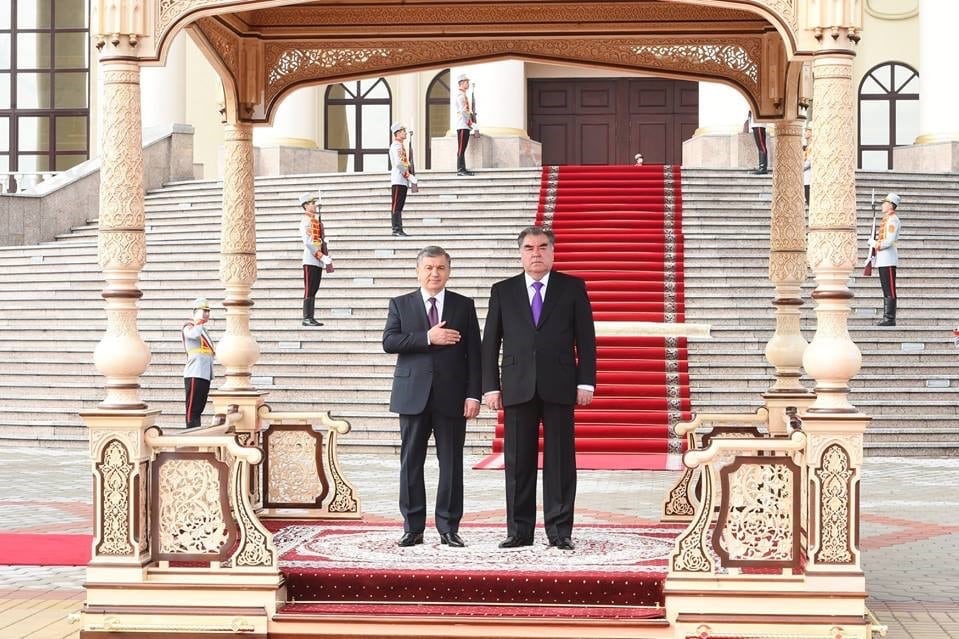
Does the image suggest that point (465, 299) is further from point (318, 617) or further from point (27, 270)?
point (27, 270)

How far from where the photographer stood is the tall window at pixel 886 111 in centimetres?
3247

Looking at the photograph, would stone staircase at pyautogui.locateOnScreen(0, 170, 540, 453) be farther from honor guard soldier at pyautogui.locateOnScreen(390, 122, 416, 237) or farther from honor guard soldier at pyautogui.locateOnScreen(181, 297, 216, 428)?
honor guard soldier at pyautogui.locateOnScreen(181, 297, 216, 428)

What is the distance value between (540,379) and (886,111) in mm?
25917

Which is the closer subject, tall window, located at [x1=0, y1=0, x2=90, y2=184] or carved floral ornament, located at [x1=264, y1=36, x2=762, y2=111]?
carved floral ornament, located at [x1=264, y1=36, x2=762, y2=111]

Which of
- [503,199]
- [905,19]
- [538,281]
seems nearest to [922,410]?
[503,199]

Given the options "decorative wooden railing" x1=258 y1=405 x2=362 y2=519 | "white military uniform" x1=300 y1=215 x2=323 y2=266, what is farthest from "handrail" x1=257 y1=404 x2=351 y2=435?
"white military uniform" x1=300 y1=215 x2=323 y2=266

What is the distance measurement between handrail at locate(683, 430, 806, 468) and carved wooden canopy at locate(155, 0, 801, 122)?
319cm

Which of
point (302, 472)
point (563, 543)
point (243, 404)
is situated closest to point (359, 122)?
point (243, 404)

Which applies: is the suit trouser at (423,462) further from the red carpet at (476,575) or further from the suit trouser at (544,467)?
the suit trouser at (544,467)

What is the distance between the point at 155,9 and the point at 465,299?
234 cm

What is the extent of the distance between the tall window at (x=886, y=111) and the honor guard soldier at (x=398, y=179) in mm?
13743

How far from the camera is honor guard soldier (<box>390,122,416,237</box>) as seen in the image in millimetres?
21609

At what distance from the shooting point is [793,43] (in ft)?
26.0

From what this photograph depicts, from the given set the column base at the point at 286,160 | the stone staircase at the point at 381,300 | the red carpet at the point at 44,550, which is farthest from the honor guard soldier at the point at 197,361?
the column base at the point at 286,160
